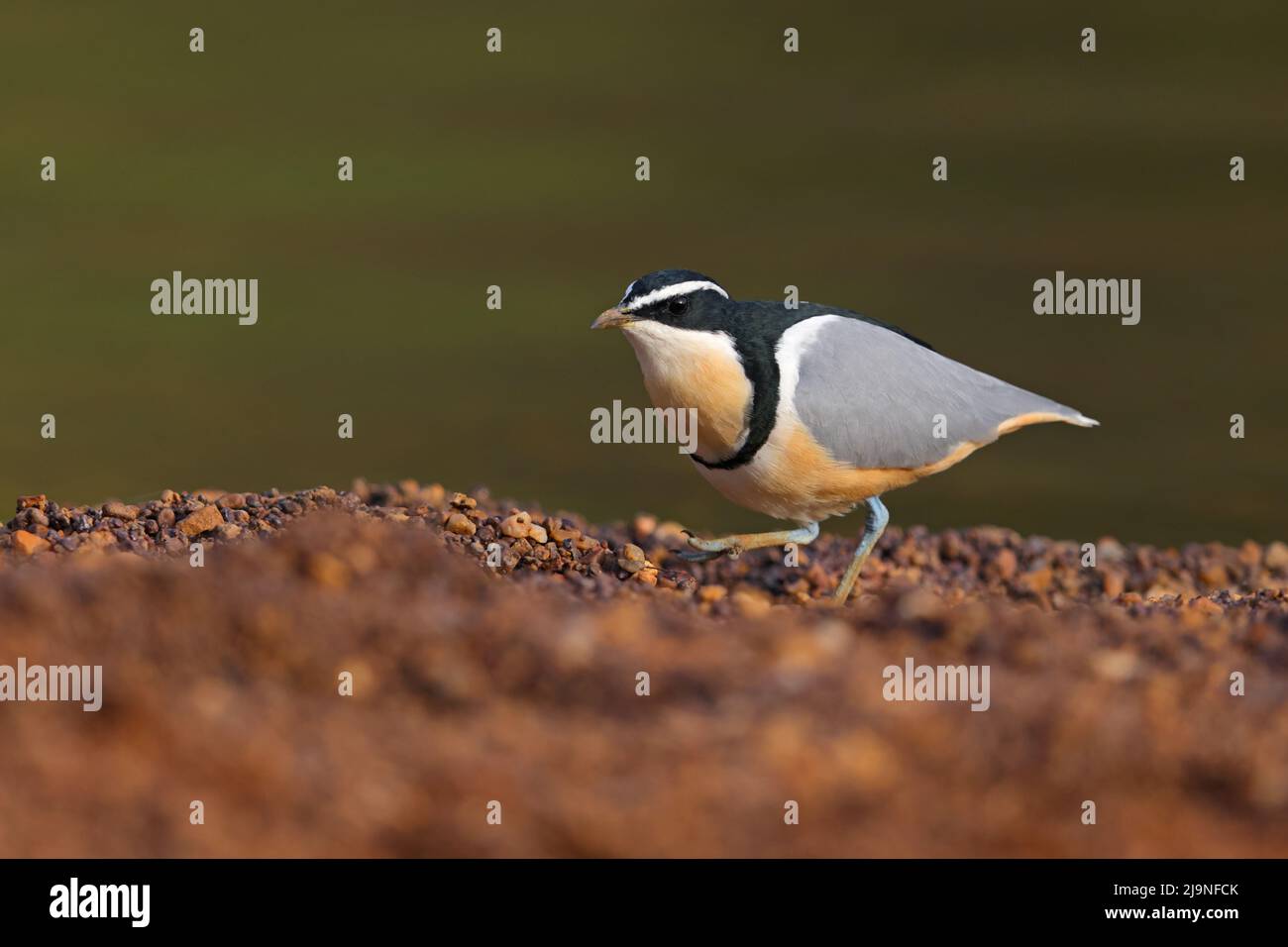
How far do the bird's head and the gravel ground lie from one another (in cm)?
115

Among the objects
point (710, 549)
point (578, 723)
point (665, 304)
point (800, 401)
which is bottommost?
point (578, 723)

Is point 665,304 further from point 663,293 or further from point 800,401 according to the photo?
point 800,401

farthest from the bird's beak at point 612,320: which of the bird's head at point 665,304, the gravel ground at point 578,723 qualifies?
the gravel ground at point 578,723

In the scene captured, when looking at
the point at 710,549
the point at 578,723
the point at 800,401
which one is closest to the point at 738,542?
→ the point at 710,549

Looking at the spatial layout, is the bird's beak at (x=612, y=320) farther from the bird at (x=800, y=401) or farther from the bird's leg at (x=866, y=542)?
the bird's leg at (x=866, y=542)

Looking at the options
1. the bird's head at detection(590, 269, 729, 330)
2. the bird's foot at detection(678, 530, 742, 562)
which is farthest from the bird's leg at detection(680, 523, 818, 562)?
the bird's head at detection(590, 269, 729, 330)

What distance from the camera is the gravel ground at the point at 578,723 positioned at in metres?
2.96

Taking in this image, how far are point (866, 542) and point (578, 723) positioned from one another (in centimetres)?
262

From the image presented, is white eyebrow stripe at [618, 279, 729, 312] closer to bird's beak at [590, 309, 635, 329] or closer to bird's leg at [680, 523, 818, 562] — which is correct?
bird's beak at [590, 309, 635, 329]

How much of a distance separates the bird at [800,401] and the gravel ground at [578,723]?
1.05 meters

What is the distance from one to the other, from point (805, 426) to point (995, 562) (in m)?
1.48

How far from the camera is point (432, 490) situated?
19.9ft

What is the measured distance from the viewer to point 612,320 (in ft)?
17.0

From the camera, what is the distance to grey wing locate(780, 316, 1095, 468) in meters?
5.43
